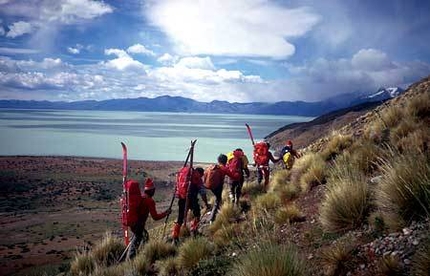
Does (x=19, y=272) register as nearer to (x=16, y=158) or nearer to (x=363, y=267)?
(x=363, y=267)

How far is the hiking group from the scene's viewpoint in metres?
9.43

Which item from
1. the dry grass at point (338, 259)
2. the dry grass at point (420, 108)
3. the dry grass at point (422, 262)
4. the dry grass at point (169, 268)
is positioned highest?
the dry grass at point (420, 108)

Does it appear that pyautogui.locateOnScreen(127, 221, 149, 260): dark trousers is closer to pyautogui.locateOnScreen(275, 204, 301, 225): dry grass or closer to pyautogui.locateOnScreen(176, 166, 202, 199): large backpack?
pyautogui.locateOnScreen(176, 166, 202, 199): large backpack

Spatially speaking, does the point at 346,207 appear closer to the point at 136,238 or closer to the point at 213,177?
the point at 136,238

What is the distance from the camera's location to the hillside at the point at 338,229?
4891 mm

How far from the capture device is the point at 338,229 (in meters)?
6.51

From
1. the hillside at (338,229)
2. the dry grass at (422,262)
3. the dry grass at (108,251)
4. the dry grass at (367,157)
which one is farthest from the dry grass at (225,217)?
the dry grass at (422,262)

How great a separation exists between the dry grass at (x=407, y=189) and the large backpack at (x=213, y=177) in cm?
643

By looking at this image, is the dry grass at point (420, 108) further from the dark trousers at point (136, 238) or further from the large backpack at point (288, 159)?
the dark trousers at point (136, 238)

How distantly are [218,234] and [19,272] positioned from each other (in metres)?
21.1

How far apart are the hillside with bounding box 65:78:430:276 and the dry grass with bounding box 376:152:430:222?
0.01 meters

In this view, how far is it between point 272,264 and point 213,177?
7089 millimetres

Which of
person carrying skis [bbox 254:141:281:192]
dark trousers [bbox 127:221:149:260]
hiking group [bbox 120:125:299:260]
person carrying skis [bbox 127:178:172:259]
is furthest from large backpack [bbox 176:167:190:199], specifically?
person carrying skis [bbox 254:141:281:192]

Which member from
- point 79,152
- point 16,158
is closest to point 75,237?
point 16,158
